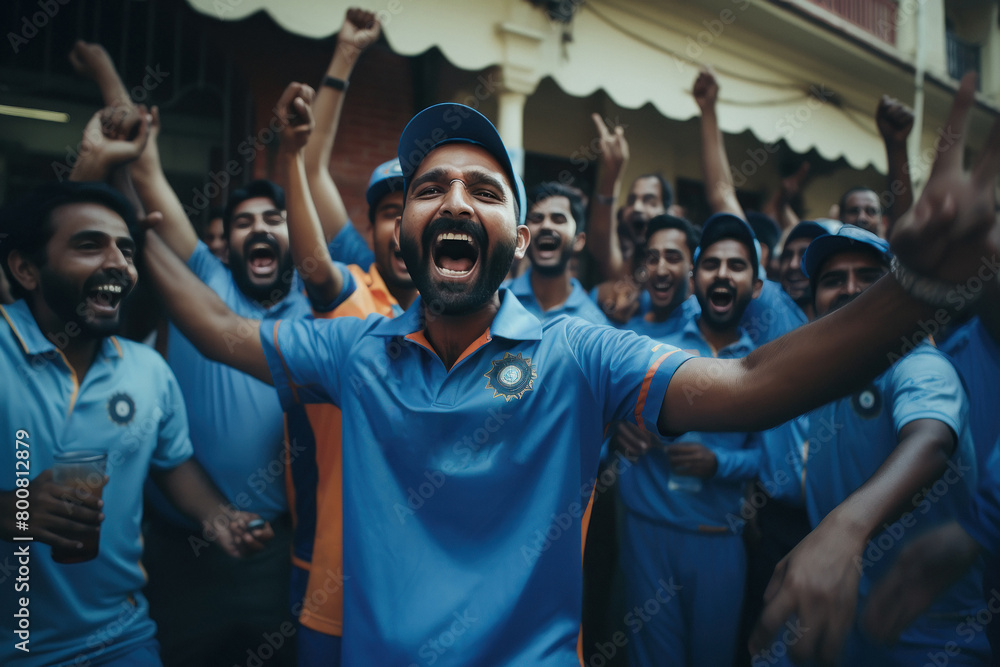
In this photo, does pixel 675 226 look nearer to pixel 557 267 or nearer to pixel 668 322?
pixel 668 322

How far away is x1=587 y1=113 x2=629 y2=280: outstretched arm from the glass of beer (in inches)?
128

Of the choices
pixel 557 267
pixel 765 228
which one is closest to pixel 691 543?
pixel 557 267

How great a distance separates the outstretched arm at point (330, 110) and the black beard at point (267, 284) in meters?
0.26

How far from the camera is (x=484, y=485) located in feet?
4.71

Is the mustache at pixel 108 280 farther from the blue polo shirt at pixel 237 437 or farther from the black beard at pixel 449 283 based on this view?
the black beard at pixel 449 283

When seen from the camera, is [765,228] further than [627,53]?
No

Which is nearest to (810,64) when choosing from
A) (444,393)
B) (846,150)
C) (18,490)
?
(846,150)

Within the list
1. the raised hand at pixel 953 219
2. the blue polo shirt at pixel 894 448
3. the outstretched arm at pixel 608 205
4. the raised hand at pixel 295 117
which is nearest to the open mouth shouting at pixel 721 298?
the blue polo shirt at pixel 894 448

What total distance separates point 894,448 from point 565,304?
6.21 ft

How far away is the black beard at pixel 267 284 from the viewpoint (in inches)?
115

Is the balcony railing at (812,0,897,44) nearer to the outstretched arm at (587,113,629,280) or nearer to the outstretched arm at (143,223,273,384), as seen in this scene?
the outstretched arm at (587,113,629,280)

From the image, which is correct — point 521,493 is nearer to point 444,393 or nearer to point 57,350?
point 444,393

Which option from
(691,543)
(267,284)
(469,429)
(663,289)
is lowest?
(691,543)

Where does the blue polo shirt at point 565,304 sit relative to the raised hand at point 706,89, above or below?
below
